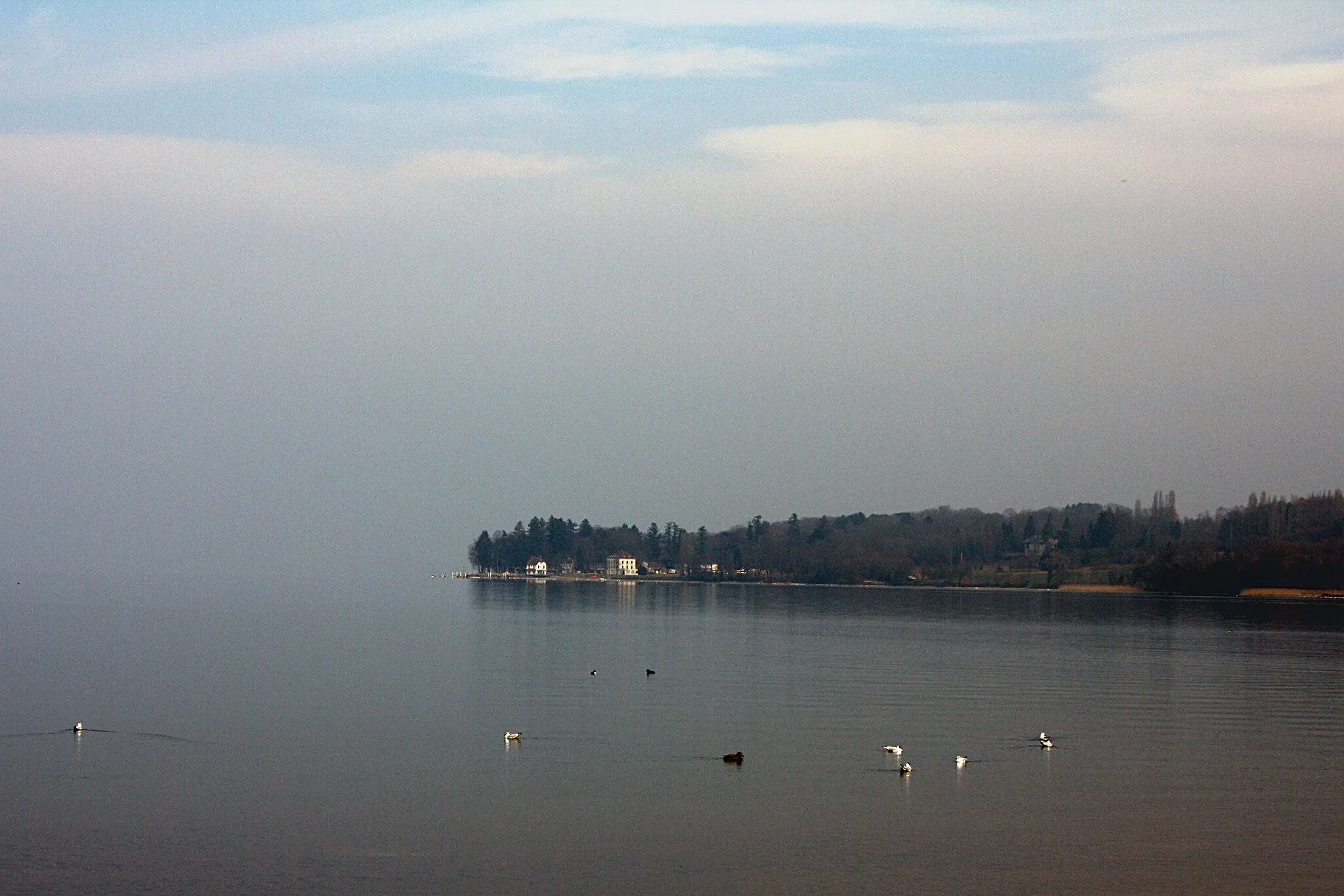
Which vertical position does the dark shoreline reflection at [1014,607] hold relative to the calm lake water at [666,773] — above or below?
below

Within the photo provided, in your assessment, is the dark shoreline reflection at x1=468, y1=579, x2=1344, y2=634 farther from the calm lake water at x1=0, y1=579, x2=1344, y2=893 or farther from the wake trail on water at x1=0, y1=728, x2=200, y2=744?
the wake trail on water at x1=0, y1=728, x2=200, y2=744

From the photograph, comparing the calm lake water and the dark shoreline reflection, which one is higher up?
the calm lake water

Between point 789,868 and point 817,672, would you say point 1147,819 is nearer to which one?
point 789,868

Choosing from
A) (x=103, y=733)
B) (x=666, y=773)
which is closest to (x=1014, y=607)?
(x=666, y=773)

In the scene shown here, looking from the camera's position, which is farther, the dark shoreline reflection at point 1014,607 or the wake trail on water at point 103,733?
the dark shoreline reflection at point 1014,607

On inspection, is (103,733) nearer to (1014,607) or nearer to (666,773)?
(666,773)

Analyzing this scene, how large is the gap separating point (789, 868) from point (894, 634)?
72.1 meters

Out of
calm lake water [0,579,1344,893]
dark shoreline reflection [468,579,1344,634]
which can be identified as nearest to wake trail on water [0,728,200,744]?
calm lake water [0,579,1344,893]

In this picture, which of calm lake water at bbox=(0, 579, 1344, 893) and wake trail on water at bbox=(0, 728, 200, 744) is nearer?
calm lake water at bbox=(0, 579, 1344, 893)

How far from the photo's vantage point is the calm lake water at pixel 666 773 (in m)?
25.4

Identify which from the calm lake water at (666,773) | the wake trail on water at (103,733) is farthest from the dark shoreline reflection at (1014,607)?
the wake trail on water at (103,733)

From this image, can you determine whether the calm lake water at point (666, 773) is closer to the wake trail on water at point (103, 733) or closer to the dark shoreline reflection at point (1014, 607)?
the wake trail on water at point (103, 733)

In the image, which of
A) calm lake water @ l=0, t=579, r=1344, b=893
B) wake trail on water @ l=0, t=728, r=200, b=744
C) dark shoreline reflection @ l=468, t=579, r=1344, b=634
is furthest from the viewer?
dark shoreline reflection @ l=468, t=579, r=1344, b=634

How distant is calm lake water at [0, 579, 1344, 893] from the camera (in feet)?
83.4
